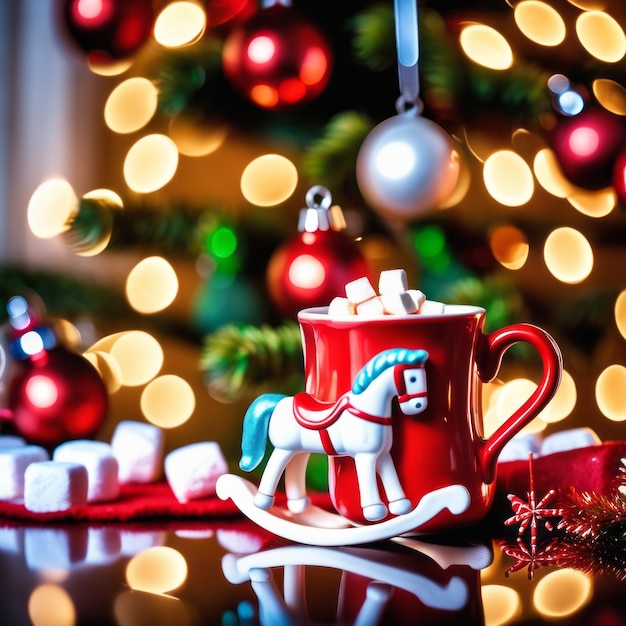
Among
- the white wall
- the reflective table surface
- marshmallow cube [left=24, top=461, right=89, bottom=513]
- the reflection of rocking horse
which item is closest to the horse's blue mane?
the reflection of rocking horse

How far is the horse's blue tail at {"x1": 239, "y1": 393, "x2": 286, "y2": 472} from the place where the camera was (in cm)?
61

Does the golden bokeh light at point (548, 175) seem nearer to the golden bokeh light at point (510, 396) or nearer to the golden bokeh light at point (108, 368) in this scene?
the golden bokeh light at point (510, 396)

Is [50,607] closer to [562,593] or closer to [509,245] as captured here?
[562,593]

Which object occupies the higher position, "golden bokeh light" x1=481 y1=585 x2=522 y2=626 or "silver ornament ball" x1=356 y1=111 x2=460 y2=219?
"silver ornament ball" x1=356 y1=111 x2=460 y2=219

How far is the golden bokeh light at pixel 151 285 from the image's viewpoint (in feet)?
3.38

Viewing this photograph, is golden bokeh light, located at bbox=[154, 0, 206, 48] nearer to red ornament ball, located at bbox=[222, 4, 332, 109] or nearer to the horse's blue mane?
red ornament ball, located at bbox=[222, 4, 332, 109]

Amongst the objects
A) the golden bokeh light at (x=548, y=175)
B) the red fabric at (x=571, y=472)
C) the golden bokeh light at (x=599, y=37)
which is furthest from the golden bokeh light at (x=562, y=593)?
the golden bokeh light at (x=599, y=37)

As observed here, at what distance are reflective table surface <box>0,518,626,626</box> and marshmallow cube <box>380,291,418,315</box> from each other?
15 cm

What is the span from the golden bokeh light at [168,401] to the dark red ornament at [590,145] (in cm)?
47

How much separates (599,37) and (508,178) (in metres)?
0.19

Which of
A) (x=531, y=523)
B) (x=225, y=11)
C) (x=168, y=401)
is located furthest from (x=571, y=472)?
(x=225, y=11)

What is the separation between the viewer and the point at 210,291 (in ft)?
3.37

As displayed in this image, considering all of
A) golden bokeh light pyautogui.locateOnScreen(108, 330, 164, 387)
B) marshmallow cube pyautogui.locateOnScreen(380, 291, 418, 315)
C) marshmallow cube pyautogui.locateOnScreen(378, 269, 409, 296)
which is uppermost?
marshmallow cube pyautogui.locateOnScreen(378, 269, 409, 296)

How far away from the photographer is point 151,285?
1035 mm
